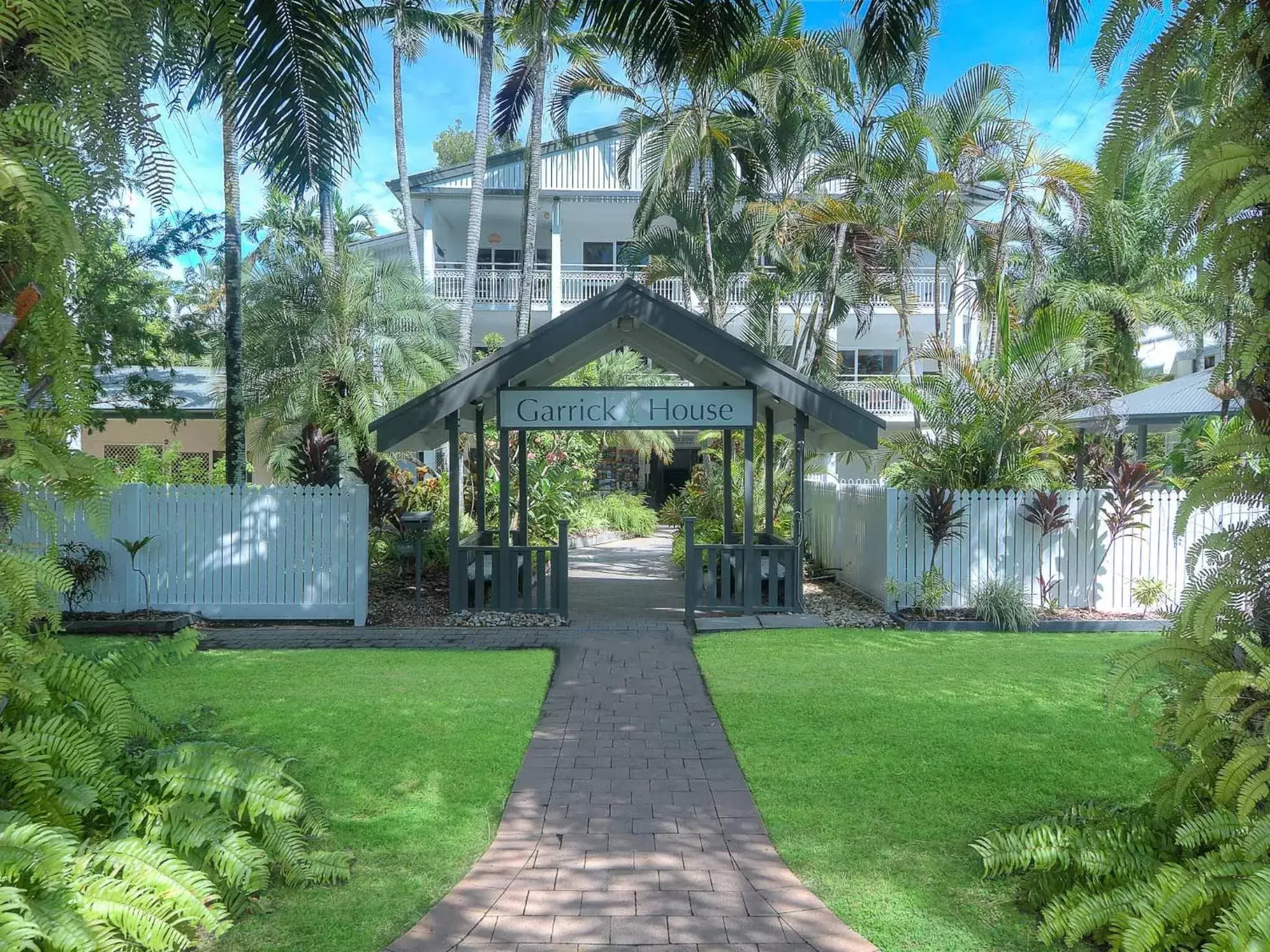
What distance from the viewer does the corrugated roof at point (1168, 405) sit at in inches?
632

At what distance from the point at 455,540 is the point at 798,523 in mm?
4164

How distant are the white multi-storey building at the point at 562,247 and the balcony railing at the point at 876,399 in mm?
35

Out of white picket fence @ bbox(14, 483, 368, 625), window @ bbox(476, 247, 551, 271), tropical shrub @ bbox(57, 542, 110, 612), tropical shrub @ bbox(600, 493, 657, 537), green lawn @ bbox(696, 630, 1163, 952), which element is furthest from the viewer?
window @ bbox(476, 247, 551, 271)

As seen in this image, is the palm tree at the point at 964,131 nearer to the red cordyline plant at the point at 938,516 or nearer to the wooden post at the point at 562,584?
the red cordyline plant at the point at 938,516

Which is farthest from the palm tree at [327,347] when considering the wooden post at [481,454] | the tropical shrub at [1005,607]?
the tropical shrub at [1005,607]

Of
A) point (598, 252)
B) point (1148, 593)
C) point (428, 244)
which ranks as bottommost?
point (1148, 593)

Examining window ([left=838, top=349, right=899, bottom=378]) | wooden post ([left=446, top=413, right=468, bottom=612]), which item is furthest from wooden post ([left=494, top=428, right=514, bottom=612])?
window ([left=838, top=349, right=899, bottom=378])

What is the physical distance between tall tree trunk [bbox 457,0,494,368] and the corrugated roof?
1268 centimetres

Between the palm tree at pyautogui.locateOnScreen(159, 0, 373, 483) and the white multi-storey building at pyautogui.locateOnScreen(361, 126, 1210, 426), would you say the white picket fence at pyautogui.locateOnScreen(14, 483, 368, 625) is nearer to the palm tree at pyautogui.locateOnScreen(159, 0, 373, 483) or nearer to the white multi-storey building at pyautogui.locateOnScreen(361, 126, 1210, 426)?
the palm tree at pyautogui.locateOnScreen(159, 0, 373, 483)

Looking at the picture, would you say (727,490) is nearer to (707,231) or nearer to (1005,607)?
(1005,607)

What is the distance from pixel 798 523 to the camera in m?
11.5

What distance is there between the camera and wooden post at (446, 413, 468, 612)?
11180 mm

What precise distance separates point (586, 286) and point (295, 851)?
24.0 meters

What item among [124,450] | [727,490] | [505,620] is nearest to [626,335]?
[727,490]
